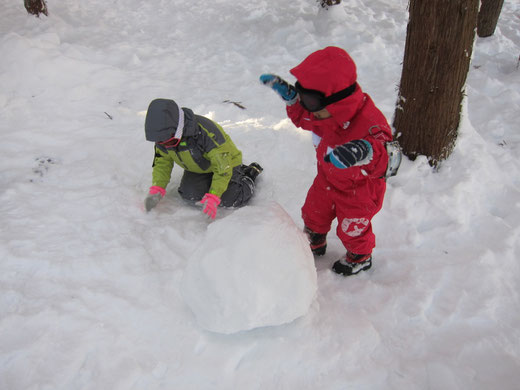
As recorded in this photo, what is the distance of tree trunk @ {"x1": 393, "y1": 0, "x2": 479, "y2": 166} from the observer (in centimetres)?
247

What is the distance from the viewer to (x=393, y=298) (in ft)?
6.66

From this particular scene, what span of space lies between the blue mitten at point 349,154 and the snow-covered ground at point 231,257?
1.62 ft

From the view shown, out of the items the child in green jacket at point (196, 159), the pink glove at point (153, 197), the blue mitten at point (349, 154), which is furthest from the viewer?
the pink glove at point (153, 197)

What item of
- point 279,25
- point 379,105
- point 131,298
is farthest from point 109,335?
point 279,25

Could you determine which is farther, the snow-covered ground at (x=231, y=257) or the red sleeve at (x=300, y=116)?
the red sleeve at (x=300, y=116)

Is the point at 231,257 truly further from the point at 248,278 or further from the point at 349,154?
the point at 349,154

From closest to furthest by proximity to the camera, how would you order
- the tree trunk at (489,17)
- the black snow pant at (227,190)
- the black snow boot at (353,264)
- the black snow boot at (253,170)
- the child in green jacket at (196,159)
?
the black snow boot at (353,264) < the child in green jacket at (196,159) < the black snow pant at (227,190) < the black snow boot at (253,170) < the tree trunk at (489,17)

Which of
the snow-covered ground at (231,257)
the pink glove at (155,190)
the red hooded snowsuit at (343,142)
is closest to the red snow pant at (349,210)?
the red hooded snowsuit at (343,142)

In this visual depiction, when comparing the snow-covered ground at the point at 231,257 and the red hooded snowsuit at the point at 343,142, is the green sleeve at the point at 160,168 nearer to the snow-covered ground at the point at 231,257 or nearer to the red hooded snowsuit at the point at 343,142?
the snow-covered ground at the point at 231,257

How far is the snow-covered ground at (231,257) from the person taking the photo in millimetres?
1674

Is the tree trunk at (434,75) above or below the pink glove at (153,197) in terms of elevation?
above

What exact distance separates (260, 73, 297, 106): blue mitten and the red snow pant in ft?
1.69

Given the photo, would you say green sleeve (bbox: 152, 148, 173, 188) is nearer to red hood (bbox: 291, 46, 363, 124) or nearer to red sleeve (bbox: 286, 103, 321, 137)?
red sleeve (bbox: 286, 103, 321, 137)

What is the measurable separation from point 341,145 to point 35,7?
7.02 metres
